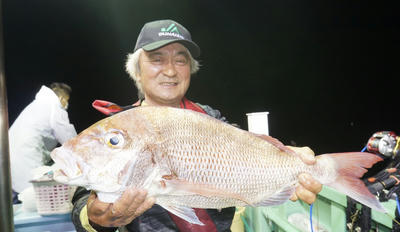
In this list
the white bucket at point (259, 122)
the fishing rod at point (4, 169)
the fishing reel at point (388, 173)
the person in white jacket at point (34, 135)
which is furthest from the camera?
the person in white jacket at point (34, 135)

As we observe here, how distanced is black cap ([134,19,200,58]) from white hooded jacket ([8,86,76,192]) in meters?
2.62

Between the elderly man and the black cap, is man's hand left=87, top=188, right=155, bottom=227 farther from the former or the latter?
the black cap

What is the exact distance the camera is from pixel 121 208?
120 centimetres

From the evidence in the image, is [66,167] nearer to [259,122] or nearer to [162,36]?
[162,36]

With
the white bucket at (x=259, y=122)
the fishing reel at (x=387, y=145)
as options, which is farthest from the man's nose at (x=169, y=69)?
the fishing reel at (x=387, y=145)

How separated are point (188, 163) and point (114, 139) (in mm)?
341

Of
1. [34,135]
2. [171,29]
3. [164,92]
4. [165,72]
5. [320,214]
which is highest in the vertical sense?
[171,29]

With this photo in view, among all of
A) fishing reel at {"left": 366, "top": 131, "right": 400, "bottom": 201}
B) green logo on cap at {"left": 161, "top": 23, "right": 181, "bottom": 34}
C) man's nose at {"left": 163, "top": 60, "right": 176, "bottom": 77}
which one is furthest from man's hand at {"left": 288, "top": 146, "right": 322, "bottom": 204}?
green logo on cap at {"left": 161, "top": 23, "right": 181, "bottom": 34}

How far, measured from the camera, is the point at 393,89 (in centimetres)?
2834

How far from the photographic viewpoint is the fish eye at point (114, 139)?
1.15 meters

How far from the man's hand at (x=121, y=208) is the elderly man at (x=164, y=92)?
1 centimetres

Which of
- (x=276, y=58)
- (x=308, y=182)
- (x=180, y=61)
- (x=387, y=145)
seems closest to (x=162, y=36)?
(x=180, y=61)

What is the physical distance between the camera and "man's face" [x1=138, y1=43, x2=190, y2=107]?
1930 mm

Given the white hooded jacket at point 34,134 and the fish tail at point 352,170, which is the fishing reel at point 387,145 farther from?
the white hooded jacket at point 34,134
